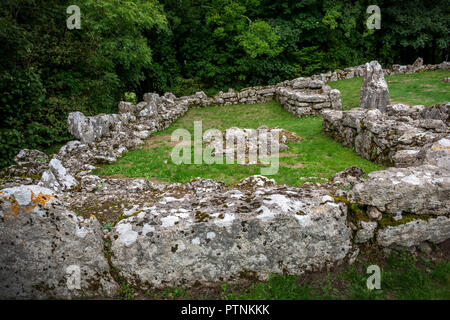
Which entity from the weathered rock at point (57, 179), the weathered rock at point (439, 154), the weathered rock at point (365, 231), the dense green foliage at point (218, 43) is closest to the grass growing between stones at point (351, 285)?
the weathered rock at point (365, 231)

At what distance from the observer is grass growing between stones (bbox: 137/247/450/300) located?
118 inches

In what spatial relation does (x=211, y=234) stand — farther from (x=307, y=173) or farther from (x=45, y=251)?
(x=307, y=173)

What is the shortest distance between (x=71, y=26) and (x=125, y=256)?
13262 millimetres

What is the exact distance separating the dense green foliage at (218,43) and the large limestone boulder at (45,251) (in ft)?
35.9

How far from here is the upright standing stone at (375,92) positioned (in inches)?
477

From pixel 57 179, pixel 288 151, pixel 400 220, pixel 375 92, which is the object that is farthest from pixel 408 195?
pixel 375 92

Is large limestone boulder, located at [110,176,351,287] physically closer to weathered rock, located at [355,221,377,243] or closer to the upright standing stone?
weathered rock, located at [355,221,377,243]

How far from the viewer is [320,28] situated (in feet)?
85.2

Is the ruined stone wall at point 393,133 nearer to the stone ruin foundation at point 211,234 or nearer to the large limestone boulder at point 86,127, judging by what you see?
the stone ruin foundation at point 211,234

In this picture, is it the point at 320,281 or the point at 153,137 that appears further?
the point at 153,137

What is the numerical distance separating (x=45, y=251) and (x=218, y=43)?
83.6 feet

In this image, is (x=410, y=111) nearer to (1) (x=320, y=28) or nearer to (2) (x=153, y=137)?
(2) (x=153, y=137)

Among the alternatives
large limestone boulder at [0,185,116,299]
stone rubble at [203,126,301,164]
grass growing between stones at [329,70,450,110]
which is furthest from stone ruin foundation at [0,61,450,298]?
grass growing between stones at [329,70,450,110]
